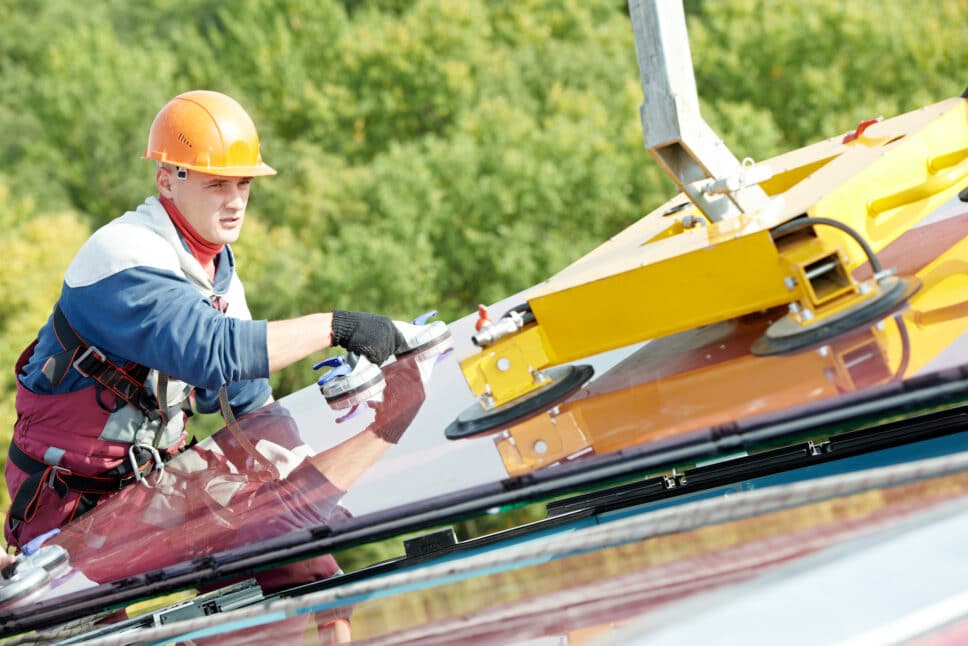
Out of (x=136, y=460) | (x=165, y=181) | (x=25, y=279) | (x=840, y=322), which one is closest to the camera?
(x=840, y=322)

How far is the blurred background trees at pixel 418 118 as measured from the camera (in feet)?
38.4

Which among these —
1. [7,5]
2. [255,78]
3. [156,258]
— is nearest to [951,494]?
[156,258]

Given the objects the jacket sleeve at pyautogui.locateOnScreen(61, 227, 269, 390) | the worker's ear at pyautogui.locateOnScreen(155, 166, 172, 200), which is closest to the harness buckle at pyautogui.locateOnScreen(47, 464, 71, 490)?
the jacket sleeve at pyautogui.locateOnScreen(61, 227, 269, 390)

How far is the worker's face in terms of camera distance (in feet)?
9.38

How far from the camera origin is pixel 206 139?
2.83m

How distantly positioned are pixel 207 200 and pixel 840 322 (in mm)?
1590

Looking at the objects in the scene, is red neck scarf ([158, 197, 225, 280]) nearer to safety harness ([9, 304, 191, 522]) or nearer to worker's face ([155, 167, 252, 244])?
worker's face ([155, 167, 252, 244])

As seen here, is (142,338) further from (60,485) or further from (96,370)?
(60,485)

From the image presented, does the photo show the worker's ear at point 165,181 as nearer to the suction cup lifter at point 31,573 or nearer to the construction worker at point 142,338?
the construction worker at point 142,338

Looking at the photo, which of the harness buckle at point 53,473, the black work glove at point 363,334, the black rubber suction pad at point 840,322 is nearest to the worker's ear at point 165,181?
the black work glove at point 363,334

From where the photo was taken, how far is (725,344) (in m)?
2.14

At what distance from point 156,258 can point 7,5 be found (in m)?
16.8

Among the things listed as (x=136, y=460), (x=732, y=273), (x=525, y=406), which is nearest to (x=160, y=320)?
(x=136, y=460)

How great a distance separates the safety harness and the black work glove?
0.44 metres
